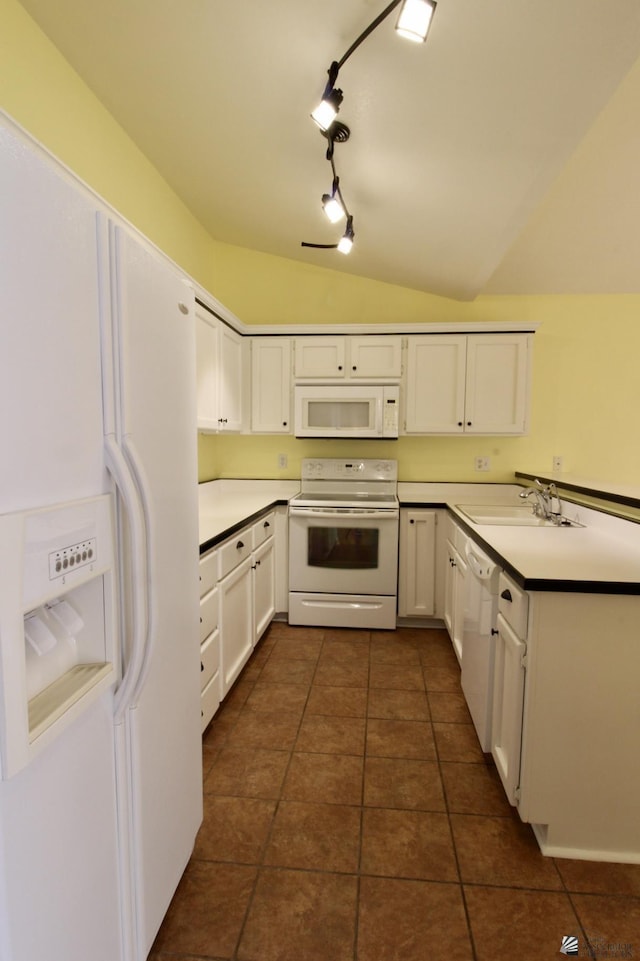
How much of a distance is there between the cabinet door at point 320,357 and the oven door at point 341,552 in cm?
97

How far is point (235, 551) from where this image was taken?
7.65 ft

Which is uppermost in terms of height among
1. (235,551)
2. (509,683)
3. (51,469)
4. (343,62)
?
(343,62)

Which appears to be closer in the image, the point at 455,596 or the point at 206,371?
the point at 206,371

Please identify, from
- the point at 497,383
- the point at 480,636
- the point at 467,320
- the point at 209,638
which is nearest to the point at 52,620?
the point at 209,638

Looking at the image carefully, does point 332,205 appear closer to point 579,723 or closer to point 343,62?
point 343,62

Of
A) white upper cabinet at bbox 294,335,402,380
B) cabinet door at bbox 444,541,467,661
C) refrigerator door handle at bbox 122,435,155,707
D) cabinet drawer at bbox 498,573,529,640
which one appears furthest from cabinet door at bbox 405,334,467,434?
refrigerator door handle at bbox 122,435,155,707

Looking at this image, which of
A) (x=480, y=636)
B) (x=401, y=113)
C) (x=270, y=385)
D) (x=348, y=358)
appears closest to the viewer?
(x=401, y=113)

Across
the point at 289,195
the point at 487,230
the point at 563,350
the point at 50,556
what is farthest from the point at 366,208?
the point at 50,556

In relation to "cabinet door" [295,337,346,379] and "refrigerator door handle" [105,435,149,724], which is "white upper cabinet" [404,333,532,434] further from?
"refrigerator door handle" [105,435,149,724]

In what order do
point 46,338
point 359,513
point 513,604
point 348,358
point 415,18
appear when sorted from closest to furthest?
point 46,338, point 415,18, point 513,604, point 359,513, point 348,358

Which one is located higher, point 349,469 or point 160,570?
point 349,469

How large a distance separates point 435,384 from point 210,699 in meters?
2.39

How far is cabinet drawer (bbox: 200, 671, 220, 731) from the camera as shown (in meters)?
1.96

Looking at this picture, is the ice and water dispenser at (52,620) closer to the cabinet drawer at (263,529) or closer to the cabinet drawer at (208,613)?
the cabinet drawer at (208,613)
